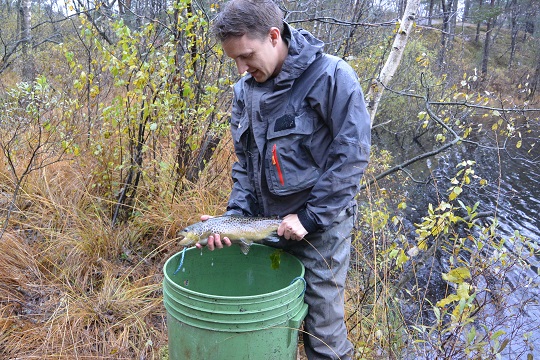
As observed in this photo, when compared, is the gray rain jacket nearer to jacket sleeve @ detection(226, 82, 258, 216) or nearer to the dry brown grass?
jacket sleeve @ detection(226, 82, 258, 216)

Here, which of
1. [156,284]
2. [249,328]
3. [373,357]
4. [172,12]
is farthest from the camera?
[172,12]

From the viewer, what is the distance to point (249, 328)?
2057 mm

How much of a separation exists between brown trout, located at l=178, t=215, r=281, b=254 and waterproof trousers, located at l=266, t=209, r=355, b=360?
0.18 m

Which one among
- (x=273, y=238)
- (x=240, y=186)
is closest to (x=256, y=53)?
(x=240, y=186)

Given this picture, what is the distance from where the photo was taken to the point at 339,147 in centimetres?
220

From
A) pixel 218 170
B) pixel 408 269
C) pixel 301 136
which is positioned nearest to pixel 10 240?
pixel 218 170

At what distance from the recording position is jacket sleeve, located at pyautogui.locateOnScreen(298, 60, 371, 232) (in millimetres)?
2189

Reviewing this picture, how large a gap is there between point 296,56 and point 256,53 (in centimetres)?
20

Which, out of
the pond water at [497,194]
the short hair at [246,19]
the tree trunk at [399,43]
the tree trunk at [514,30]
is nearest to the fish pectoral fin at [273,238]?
the short hair at [246,19]

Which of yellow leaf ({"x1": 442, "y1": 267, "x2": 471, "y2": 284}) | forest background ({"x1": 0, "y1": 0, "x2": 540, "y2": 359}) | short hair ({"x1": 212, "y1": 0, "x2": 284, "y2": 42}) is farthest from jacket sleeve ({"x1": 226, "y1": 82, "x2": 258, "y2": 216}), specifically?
yellow leaf ({"x1": 442, "y1": 267, "x2": 471, "y2": 284})

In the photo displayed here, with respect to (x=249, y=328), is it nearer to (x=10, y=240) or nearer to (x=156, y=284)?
(x=156, y=284)

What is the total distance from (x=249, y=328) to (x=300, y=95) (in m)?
1.12

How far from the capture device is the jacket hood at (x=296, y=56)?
230cm

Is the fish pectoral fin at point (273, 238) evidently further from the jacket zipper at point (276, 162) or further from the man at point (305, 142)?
the jacket zipper at point (276, 162)
